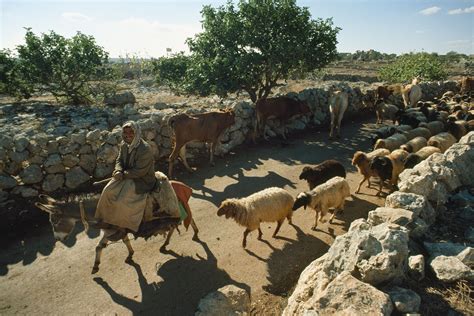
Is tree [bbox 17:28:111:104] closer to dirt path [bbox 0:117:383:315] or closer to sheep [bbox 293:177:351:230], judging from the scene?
dirt path [bbox 0:117:383:315]

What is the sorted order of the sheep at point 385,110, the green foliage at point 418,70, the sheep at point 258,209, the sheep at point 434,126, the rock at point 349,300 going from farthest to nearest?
the green foliage at point 418,70 < the sheep at point 385,110 < the sheep at point 434,126 < the sheep at point 258,209 < the rock at point 349,300

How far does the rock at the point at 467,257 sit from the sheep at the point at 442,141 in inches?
277

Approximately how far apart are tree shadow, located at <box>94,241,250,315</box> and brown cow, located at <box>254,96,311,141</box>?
8.40m

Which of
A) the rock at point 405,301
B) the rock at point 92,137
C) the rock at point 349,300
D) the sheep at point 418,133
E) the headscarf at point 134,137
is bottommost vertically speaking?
the rock at point 405,301

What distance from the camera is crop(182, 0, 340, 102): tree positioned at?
45.4ft

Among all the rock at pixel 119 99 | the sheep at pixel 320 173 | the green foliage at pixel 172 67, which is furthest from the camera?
the rock at pixel 119 99

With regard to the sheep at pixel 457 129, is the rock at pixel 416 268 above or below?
below

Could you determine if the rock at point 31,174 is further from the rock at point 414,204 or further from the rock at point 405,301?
the rock at point 405,301

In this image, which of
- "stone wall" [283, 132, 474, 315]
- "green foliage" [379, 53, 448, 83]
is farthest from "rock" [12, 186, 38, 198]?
"green foliage" [379, 53, 448, 83]

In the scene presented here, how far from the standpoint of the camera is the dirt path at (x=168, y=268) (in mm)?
5383

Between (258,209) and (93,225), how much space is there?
10.4ft

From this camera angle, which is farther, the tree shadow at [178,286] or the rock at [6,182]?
the rock at [6,182]

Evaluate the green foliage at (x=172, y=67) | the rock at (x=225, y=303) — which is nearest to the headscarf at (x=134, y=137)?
the rock at (x=225, y=303)

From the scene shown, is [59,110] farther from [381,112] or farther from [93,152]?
[381,112]
